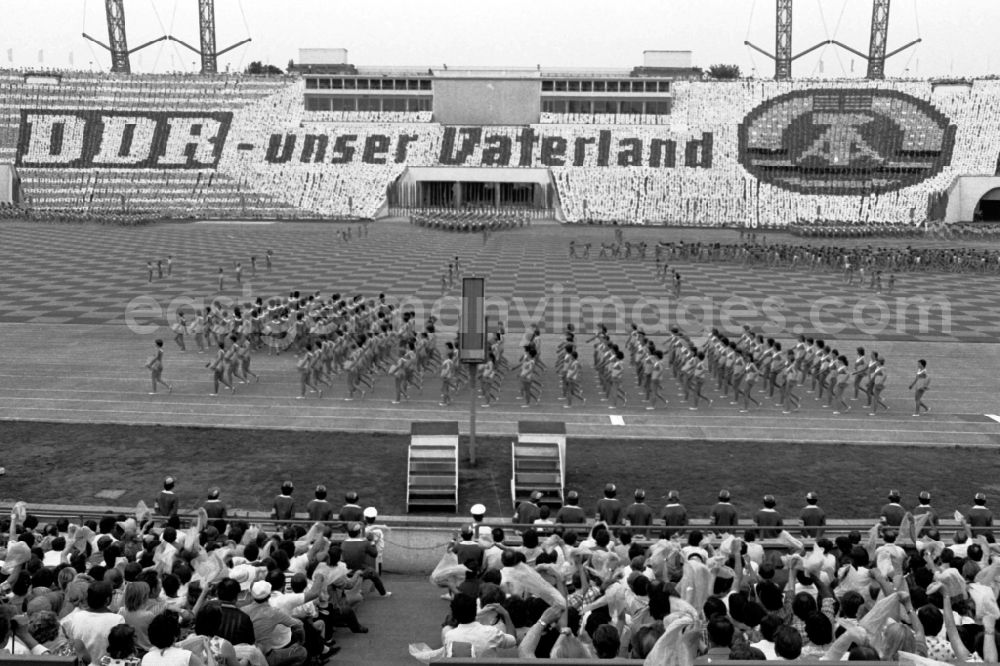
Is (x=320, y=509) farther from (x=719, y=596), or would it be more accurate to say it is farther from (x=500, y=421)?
(x=500, y=421)

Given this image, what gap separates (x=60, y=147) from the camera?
86.6m

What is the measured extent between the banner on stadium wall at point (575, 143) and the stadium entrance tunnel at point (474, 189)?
5.69ft

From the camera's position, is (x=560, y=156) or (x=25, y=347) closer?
(x=25, y=347)

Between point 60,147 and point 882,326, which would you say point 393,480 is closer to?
point 882,326

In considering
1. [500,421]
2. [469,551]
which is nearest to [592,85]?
[500,421]

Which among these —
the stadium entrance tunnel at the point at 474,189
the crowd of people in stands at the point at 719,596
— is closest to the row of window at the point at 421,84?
the stadium entrance tunnel at the point at 474,189

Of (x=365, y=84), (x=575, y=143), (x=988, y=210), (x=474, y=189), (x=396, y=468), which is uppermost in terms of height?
(x=365, y=84)

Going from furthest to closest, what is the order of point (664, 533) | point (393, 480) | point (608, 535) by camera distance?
point (393, 480) < point (664, 533) < point (608, 535)

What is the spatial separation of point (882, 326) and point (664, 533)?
24.1 m

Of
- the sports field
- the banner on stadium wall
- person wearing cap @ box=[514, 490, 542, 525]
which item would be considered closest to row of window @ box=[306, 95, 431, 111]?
the banner on stadium wall

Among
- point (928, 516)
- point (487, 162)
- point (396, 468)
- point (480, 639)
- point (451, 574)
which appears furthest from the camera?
point (487, 162)

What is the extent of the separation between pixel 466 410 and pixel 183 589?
12.6 meters

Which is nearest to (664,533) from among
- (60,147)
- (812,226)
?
(812,226)

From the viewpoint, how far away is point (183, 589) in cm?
838
